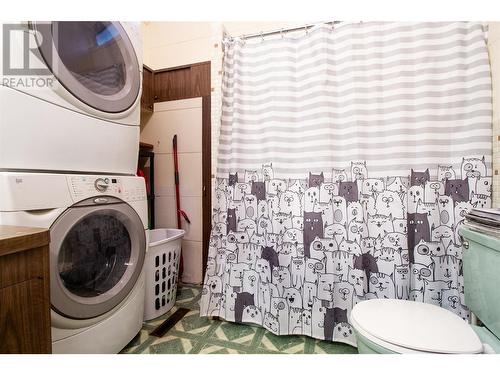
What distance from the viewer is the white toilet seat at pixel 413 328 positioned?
751mm

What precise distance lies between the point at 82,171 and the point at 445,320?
156 centimetres

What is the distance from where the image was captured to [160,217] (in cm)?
215

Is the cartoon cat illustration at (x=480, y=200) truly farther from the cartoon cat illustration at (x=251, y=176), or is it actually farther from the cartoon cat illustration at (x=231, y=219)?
the cartoon cat illustration at (x=231, y=219)

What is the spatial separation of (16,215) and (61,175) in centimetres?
20

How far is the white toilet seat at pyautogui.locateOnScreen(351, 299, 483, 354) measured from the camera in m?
0.75

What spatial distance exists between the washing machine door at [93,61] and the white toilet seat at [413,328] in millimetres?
1401

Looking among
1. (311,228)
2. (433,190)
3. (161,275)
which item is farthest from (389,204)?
(161,275)

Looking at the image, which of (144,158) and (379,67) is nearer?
(379,67)

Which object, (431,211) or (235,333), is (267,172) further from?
(235,333)

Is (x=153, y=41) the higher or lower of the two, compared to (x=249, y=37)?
higher

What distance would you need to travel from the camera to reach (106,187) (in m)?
1.11

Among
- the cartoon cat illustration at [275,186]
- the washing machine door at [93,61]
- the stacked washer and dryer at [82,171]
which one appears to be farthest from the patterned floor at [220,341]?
the washing machine door at [93,61]

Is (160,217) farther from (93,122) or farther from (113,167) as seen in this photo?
(93,122)
